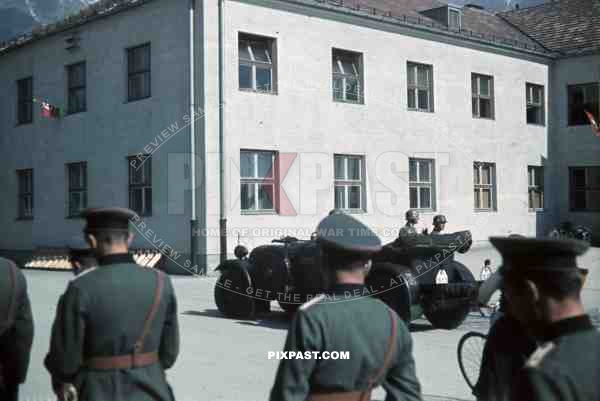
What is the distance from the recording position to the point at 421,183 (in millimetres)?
22516

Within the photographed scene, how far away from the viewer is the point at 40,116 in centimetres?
2358

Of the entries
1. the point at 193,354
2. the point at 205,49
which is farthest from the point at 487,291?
the point at 205,49

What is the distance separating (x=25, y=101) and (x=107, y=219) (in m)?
22.4

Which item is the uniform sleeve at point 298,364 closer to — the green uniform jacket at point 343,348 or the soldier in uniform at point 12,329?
the green uniform jacket at point 343,348

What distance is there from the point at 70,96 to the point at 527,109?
15.6 metres

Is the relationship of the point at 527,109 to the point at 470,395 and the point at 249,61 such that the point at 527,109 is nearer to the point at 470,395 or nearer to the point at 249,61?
the point at 249,61

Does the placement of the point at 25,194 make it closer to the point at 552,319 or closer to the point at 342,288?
the point at 342,288

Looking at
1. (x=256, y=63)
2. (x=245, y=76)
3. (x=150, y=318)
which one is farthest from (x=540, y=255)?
(x=256, y=63)

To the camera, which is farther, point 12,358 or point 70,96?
point 70,96

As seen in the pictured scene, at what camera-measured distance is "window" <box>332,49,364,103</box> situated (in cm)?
2078

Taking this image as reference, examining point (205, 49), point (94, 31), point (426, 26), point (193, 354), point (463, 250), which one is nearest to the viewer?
point (193, 354)

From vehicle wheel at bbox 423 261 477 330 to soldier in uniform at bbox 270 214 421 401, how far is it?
20.6 feet

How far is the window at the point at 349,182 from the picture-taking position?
2048 centimetres

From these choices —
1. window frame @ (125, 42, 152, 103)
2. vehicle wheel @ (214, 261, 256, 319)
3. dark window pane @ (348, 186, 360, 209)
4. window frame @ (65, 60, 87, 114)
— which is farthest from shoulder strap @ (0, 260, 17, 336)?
window frame @ (65, 60, 87, 114)
